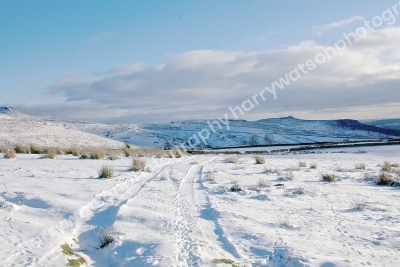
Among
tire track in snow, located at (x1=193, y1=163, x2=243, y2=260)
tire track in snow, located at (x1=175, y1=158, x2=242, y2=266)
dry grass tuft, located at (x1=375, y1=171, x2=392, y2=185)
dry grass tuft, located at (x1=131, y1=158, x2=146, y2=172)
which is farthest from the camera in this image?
dry grass tuft, located at (x1=131, y1=158, x2=146, y2=172)

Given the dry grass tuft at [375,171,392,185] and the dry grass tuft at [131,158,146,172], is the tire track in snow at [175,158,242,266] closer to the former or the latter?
the dry grass tuft at [131,158,146,172]

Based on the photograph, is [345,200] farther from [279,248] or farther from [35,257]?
[35,257]

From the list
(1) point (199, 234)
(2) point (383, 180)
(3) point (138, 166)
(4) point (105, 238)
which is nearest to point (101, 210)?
(4) point (105, 238)

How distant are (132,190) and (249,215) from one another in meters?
3.67

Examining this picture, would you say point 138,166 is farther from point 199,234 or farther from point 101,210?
point 199,234

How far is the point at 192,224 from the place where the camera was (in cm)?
612

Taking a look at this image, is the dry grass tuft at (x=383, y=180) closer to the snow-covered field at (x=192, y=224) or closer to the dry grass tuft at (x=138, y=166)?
the snow-covered field at (x=192, y=224)

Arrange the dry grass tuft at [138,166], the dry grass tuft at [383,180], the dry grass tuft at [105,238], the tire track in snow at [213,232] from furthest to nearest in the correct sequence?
the dry grass tuft at [138,166] < the dry grass tuft at [383,180] < the dry grass tuft at [105,238] < the tire track in snow at [213,232]

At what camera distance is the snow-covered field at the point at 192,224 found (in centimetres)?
457

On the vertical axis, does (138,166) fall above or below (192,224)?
above

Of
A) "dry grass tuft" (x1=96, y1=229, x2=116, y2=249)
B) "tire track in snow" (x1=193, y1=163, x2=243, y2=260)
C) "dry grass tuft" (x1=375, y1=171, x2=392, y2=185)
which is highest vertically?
"dry grass tuft" (x1=96, y1=229, x2=116, y2=249)

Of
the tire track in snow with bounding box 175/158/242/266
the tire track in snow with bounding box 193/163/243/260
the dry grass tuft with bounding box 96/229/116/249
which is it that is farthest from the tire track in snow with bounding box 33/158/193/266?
the tire track in snow with bounding box 193/163/243/260

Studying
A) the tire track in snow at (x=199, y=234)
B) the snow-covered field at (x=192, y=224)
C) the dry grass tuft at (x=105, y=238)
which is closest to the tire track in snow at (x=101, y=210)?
the snow-covered field at (x=192, y=224)

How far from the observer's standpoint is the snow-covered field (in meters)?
4.57
